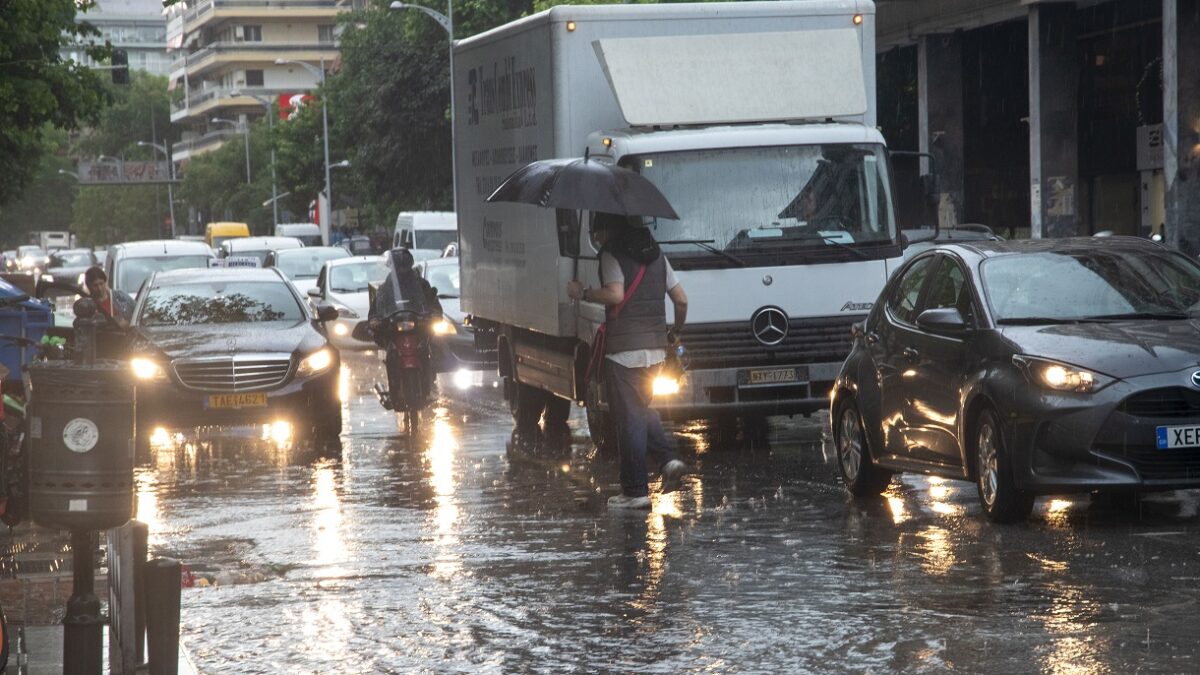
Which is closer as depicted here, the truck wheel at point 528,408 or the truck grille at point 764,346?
the truck grille at point 764,346

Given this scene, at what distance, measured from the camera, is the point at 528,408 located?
1750cm

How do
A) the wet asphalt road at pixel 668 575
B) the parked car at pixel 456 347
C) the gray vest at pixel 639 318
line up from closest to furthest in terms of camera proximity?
the wet asphalt road at pixel 668 575 → the gray vest at pixel 639 318 → the parked car at pixel 456 347

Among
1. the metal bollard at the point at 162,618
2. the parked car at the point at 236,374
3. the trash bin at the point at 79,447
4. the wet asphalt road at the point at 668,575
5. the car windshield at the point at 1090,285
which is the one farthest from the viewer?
the parked car at the point at 236,374

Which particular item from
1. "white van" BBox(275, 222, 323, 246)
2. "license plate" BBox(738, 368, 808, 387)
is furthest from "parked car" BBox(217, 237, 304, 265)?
"white van" BBox(275, 222, 323, 246)

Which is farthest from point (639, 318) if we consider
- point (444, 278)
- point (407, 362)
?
point (444, 278)

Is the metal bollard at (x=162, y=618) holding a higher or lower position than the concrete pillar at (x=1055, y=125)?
lower

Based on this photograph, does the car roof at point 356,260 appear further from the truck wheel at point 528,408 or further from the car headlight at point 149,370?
the car headlight at point 149,370

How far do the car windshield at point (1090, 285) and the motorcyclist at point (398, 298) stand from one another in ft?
27.1

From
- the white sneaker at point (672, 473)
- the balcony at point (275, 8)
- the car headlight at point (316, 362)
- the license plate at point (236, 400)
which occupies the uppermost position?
the balcony at point (275, 8)

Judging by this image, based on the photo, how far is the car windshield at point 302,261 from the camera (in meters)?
38.2

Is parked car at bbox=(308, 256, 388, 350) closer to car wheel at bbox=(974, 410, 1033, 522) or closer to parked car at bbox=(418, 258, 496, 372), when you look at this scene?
parked car at bbox=(418, 258, 496, 372)

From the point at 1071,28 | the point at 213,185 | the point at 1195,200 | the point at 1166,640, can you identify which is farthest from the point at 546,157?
the point at 213,185

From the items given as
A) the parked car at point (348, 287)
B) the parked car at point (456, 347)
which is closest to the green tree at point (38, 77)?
the parked car at point (348, 287)

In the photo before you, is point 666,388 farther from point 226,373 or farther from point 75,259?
point 75,259
